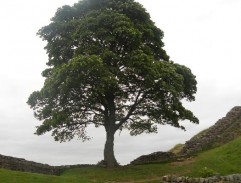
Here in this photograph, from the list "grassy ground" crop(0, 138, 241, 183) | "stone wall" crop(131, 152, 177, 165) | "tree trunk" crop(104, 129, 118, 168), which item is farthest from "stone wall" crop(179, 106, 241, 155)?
"tree trunk" crop(104, 129, 118, 168)

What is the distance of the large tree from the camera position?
33625 millimetres

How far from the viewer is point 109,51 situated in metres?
35.3

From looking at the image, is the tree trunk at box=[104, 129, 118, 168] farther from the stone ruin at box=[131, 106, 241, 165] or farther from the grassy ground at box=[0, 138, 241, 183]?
the stone ruin at box=[131, 106, 241, 165]

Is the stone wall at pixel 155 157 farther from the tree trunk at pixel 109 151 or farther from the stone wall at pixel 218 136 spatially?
the tree trunk at pixel 109 151

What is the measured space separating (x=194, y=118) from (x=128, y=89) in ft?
22.9

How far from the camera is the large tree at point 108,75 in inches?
1324

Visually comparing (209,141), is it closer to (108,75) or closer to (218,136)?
(218,136)

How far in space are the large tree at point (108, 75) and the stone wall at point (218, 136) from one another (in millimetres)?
5087

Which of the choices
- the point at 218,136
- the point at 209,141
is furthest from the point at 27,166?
the point at 218,136

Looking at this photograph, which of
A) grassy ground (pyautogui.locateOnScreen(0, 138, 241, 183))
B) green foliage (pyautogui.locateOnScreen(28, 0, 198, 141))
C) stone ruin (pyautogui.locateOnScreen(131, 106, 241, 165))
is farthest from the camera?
stone ruin (pyautogui.locateOnScreen(131, 106, 241, 165))

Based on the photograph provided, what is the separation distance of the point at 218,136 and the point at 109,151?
1331cm

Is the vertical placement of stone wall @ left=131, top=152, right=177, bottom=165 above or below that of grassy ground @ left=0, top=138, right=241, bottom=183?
above

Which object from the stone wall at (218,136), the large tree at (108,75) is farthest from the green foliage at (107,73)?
the stone wall at (218,136)

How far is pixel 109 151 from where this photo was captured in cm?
3697
